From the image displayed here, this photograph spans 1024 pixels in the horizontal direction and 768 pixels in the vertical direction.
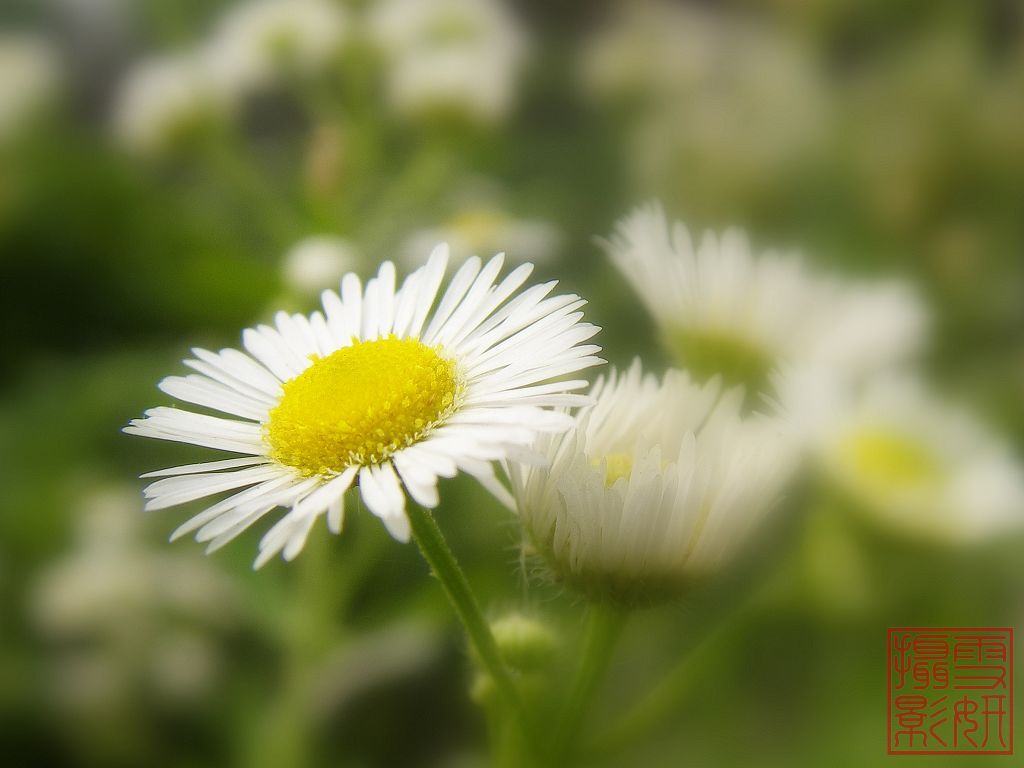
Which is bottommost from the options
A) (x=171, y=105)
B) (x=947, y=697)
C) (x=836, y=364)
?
(x=947, y=697)

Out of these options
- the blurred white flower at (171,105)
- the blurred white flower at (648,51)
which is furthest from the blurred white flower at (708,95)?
the blurred white flower at (171,105)

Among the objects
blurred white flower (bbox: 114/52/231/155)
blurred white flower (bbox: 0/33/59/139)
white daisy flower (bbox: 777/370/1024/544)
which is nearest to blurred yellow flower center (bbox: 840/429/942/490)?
white daisy flower (bbox: 777/370/1024/544)

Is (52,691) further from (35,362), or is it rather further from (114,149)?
(114,149)

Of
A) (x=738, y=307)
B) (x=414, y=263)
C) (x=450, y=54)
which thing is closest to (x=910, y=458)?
(x=738, y=307)

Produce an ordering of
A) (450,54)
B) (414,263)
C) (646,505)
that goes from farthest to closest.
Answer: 1. (450,54)
2. (414,263)
3. (646,505)

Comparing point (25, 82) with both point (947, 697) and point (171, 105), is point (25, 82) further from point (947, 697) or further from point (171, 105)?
point (947, 697)
